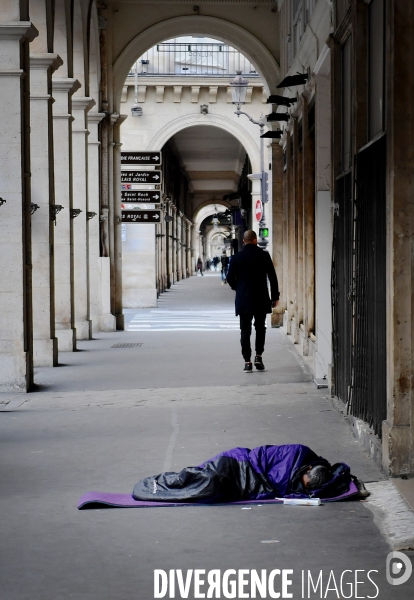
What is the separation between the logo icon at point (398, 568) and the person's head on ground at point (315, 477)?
1.17 m

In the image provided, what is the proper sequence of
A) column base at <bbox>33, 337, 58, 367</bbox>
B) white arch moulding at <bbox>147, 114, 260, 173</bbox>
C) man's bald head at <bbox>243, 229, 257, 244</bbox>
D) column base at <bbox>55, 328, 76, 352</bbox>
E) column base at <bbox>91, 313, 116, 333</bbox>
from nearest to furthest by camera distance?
man's bald head at <bbox>243, 229, 257, 244</bbox> → column base at <bbox>33, 337, 58, 367</bbox> → column base at <bbox>55, 328, 76, 352</bbox> → column base at <bbox>91, 313, 116, 333</bbox> → white arch moulding at <bbox>147, 114, 260, 173</bbox>

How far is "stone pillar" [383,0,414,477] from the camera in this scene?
6578mm

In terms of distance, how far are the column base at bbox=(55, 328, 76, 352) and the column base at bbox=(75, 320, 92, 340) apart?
87.1 inches

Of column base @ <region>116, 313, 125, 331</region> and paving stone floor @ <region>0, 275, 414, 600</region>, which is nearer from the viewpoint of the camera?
paving stone floor @ <region>0, 275, 414, 600</region>

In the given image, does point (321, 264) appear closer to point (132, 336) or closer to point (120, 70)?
point (132, 336)

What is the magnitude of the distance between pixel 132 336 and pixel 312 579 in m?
15.4

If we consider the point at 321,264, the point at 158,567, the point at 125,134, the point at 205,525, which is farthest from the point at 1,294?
the point at 125,134

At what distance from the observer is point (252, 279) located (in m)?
13.4

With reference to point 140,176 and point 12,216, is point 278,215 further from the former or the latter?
point 12,216

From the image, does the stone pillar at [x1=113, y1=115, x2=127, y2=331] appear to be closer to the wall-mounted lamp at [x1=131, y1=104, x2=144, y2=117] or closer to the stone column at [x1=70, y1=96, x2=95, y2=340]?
the stone column at [x1=70, y1=96, x2=95, y2=340]

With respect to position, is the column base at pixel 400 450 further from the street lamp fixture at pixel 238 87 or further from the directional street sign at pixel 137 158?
the street lamp fixture at pixel 238 87

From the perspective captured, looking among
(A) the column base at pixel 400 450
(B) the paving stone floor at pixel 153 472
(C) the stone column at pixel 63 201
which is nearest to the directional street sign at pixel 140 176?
(C) the stone column at pixel 63 201

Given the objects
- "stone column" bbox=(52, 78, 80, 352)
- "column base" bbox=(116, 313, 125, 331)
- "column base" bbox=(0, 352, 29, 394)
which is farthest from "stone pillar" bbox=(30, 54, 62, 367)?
"column base" bbox=(116, 313, 125, 331)

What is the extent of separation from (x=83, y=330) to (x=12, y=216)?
293 inches
